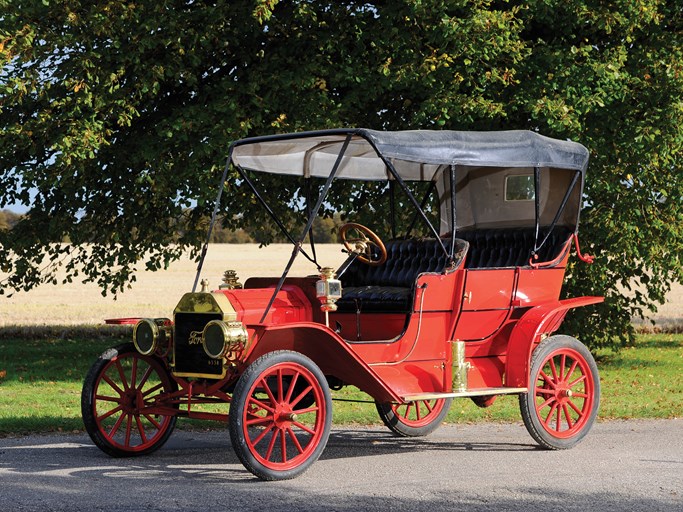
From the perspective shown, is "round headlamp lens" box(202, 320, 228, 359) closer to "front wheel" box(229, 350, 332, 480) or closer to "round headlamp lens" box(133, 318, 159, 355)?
"front wheel" box(229, 350, 332, 480)

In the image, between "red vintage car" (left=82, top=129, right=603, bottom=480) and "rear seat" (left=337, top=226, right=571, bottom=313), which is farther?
"rear seat" (left=337, top=226, right=571, bottom=313)

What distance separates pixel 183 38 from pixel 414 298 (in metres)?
8.34

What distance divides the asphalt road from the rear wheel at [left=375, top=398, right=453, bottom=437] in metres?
0.14

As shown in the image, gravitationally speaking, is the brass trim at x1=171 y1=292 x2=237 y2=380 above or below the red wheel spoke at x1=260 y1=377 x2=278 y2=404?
above

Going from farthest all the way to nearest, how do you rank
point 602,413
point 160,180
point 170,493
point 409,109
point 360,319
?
point 409,109, point 160,180, point 602,413, point 360,319, point 170,493

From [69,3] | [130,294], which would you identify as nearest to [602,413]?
[69,3]

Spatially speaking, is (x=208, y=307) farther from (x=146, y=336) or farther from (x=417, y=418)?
(x=417, y=418)

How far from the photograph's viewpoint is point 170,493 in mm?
7062

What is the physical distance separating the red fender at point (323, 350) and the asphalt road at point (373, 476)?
2.05 feet

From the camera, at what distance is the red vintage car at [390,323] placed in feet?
26.0

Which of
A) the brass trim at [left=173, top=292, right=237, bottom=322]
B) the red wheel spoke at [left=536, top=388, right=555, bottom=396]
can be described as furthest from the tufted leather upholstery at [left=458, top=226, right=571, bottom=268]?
the brass trim at [left=173, top=292, right=237, bottom=322]

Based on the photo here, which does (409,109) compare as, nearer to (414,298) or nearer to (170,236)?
(170,236)

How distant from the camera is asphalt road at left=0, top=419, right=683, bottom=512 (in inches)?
266

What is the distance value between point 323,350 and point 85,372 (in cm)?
903
